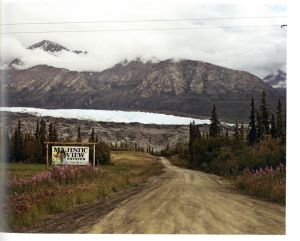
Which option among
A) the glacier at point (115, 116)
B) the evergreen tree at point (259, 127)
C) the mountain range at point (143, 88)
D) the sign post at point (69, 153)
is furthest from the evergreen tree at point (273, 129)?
the sign post at point (69, 153)

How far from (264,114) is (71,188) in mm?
4235

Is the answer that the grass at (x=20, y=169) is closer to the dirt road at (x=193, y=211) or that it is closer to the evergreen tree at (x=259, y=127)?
the dirt road at (x=193, y=211)

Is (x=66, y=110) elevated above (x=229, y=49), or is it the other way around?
(x=229, y=49)

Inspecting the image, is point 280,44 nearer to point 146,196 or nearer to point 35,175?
point 146,196

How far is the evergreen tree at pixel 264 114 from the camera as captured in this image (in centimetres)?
1344

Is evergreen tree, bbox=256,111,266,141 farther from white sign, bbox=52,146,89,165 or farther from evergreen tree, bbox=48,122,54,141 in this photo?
evergreen tree, bbox=48,122,54,141

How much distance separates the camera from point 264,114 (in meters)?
13.5

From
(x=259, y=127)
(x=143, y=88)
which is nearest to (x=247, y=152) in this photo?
(x=259, y=127)

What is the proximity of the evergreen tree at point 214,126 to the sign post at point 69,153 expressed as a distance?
242 centimetres

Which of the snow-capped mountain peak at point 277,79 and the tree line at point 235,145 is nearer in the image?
the snow-capped mountain peak at point 277,79

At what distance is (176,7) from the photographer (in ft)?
43.7

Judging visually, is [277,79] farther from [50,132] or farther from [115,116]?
[50,132]
